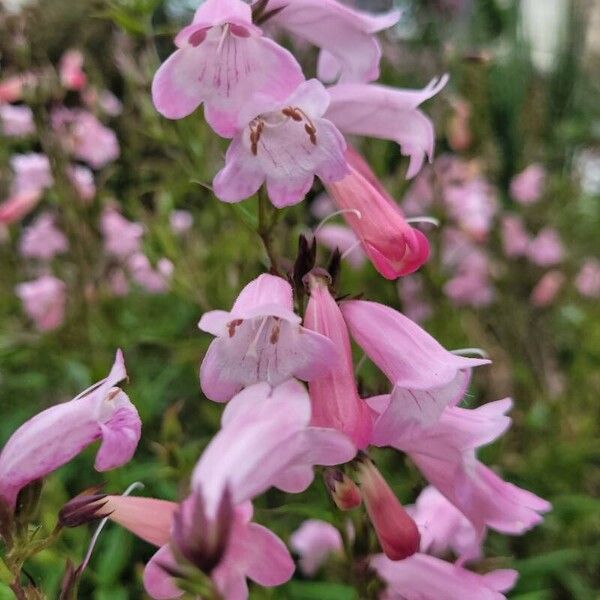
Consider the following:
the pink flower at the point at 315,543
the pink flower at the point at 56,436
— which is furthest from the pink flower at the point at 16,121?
the pink flower at the point at 56,436

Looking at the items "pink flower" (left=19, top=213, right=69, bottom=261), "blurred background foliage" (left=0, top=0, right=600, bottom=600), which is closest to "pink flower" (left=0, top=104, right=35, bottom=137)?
"blurred background foliage" (left=0, top=0, right=600, bottom=600)

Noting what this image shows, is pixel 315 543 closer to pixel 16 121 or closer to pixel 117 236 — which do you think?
pixel 117 236

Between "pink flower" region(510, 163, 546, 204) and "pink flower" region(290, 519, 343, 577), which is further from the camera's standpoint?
"pink flower" region(510, 163, 546, 204)

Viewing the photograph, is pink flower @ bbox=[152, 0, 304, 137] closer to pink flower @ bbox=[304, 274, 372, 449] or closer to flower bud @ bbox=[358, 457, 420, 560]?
pink flower @ bbox=[304, 274, 372, 449]

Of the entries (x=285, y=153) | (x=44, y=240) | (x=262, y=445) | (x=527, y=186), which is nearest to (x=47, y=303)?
(x=44, y=240)

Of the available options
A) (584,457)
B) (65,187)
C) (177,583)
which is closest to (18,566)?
(177,583)

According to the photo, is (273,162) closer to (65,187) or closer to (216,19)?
(216,19)

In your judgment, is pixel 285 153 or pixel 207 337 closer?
pixel 285 153
